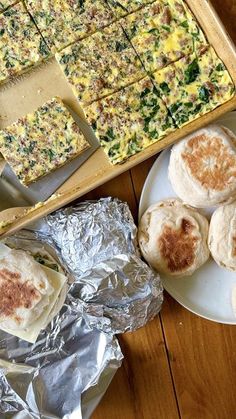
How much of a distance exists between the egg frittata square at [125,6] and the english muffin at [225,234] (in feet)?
2.35

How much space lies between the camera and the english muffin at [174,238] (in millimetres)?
1898

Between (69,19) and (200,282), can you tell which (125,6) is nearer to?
(69,19)

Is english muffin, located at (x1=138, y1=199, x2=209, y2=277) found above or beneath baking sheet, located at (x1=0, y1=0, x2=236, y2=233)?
beneath

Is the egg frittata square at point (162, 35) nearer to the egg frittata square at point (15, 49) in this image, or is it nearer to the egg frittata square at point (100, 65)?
the egg frittata square at point (100, 65)

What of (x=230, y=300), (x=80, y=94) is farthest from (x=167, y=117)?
(x=230, y=300)

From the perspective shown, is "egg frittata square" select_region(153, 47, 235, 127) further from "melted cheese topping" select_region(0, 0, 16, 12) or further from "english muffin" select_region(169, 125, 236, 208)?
"melted cheese topping" select_region(0, 0, 16, 12)

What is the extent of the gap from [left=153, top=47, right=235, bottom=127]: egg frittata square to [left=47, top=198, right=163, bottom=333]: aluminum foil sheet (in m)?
0.38

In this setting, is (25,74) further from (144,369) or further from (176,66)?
(144,369)

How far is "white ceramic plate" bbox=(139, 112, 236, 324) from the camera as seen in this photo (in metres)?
1.97

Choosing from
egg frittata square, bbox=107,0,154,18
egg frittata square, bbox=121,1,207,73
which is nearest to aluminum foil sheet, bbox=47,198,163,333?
egg frittata square, bbox=121,1,207,73

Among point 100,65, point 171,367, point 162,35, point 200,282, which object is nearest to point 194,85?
point 162,35

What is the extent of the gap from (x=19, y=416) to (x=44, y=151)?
87 centimetres

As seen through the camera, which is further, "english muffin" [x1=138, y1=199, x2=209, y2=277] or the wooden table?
the wooden table

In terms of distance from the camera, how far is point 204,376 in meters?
2.05
